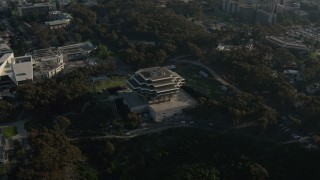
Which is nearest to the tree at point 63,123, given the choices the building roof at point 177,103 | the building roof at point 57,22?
the building roof at point 177,103

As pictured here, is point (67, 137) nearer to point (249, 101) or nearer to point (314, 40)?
point (249, 101)

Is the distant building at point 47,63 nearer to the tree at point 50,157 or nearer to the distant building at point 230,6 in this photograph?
the tree at point 50,157

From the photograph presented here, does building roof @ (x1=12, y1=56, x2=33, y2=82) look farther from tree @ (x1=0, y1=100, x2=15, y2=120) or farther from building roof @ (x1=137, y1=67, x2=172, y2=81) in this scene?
building roof @ (x1=137, y1=67, x2=172, y2=81)

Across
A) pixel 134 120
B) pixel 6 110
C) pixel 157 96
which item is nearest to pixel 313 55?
pixel 157 96

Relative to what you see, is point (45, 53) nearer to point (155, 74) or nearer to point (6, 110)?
point (6, 110)

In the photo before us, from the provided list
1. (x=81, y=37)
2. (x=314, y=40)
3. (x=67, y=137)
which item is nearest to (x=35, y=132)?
(x=67, y=137)

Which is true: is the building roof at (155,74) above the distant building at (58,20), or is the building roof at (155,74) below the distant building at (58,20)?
above

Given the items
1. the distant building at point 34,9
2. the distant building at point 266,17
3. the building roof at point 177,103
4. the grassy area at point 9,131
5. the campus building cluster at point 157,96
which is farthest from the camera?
the distant building at point 34,9
